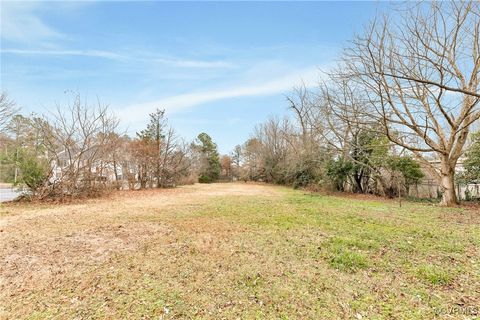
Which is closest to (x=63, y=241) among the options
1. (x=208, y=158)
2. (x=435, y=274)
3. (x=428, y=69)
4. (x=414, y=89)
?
(x=435, y=274)

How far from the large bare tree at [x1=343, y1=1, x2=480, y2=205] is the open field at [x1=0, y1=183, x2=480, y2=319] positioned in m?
4.88

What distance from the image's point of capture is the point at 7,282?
293cm

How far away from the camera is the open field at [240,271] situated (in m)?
2.36

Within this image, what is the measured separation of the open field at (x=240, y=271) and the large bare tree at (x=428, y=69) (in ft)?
16.0

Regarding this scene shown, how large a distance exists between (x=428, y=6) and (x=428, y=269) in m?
8.55

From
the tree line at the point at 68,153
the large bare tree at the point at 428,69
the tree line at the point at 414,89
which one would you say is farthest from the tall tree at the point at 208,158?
the large bare tree at the point at 428,69

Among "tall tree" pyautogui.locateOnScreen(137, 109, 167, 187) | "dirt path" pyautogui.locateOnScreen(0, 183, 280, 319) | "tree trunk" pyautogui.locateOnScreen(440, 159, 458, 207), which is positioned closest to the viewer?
"dirt path" pyautogui.locateOnScreen(0, 183, 280, 319)

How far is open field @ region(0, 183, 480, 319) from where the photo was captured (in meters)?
2.36

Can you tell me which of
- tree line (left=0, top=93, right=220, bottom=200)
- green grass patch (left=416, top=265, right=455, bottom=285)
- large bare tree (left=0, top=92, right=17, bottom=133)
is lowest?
green grass patch (left=416, top=265, right=455, bottom=285)

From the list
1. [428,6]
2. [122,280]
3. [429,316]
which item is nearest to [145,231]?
[122,280]

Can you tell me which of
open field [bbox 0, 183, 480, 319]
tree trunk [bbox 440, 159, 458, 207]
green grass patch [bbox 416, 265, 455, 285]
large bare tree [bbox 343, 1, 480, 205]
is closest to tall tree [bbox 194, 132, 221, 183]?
large bare tree [bbox 343, 1, 480, 205]

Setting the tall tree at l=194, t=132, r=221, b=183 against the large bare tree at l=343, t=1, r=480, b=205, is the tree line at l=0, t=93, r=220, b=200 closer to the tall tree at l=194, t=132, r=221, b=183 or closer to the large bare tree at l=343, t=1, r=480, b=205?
the large bare tree at l=343, t=1, r=480, b=205

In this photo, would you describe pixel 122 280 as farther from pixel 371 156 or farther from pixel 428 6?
pixel 371 156

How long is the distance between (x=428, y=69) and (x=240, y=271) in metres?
9.79
